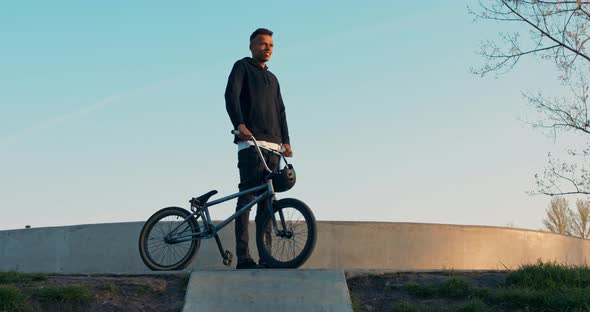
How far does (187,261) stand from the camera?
6.91 metres

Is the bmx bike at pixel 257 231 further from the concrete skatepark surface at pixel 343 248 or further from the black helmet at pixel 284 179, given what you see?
the concrete skatepark surface at pixel 343 248

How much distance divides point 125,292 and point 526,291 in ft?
10.6

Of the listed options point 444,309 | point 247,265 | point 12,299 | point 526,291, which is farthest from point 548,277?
point 12,299

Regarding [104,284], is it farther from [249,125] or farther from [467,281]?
[467,281]

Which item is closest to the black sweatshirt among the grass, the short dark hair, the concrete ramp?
the short dark hair

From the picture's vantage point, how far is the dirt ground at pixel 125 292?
5570 mm

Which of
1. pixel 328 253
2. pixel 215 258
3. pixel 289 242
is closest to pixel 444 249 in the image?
pixel 328 253

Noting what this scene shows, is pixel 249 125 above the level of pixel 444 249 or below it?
above

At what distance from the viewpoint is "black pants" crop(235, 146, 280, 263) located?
675 cm

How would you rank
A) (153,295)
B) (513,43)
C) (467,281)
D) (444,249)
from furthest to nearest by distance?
(513,43)
(444,249)
(467,281)
(153,295)

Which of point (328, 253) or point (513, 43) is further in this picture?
point (513, 43)

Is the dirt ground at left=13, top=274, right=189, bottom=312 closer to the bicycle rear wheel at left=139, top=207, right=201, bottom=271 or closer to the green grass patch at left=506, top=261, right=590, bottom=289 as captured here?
the bicycle rear wheel at left=139, top=207, right=201, bottom=271

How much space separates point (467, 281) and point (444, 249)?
10.4 feet

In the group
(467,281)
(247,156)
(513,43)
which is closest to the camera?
(467,281)
